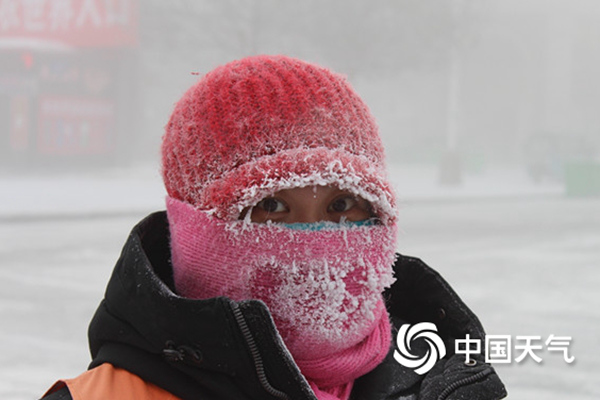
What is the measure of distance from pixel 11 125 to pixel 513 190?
1568 cm

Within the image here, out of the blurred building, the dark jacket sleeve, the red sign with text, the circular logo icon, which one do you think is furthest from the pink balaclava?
the red sign with text

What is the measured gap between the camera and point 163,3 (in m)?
22.9

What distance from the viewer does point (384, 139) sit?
1.85 m

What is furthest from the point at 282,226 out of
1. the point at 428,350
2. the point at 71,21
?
the point at 71,21

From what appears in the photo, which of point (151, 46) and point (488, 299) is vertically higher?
point (151, 46)

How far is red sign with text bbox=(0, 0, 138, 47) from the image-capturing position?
22266mm

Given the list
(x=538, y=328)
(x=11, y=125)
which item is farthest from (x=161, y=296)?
(x=11, y=125)

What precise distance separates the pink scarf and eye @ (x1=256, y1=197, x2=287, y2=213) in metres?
0.05

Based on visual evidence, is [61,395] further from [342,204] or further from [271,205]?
[342,204]

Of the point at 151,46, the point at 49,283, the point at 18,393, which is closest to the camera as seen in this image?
the point at 18,393

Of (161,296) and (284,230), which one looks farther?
(284,230)

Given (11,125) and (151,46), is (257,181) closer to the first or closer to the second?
(11,125)

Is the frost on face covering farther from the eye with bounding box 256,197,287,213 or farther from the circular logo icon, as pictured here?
the circular logo icon

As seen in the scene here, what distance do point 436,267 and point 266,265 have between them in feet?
25.9
